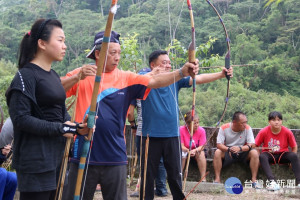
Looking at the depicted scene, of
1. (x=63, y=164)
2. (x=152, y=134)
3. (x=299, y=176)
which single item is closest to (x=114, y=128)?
(x=63, y=164)

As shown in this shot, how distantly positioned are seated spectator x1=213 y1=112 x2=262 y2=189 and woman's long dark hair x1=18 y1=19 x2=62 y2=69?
14.3 ft

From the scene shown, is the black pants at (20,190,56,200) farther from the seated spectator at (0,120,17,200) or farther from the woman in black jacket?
the seated spectator at (0,120,17,200)

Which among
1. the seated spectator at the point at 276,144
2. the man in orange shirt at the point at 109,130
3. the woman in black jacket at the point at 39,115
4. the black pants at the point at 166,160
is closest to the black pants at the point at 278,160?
the seated spectator at the point at 276,144

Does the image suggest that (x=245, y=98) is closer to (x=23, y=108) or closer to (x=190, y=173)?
(x=190, y=173)

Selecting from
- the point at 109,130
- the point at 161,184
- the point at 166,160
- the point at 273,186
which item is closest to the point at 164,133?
the point at 166,160

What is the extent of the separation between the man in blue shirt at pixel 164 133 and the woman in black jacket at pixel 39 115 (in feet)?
5.94

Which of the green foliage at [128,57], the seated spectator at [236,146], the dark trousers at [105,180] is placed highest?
the green foliage at [128,57]

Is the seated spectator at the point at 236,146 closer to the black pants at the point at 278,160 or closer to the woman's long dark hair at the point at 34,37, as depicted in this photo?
the black pants at the point at 278,160

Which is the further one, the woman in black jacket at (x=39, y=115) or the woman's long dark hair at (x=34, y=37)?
the woman's long dark hair at (x=34, y=37)

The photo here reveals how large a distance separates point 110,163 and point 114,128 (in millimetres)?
226

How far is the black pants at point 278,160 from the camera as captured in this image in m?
6.13

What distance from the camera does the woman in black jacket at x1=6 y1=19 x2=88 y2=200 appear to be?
2.26m

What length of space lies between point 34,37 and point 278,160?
15.8 ft

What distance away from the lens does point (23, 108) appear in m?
2.25
